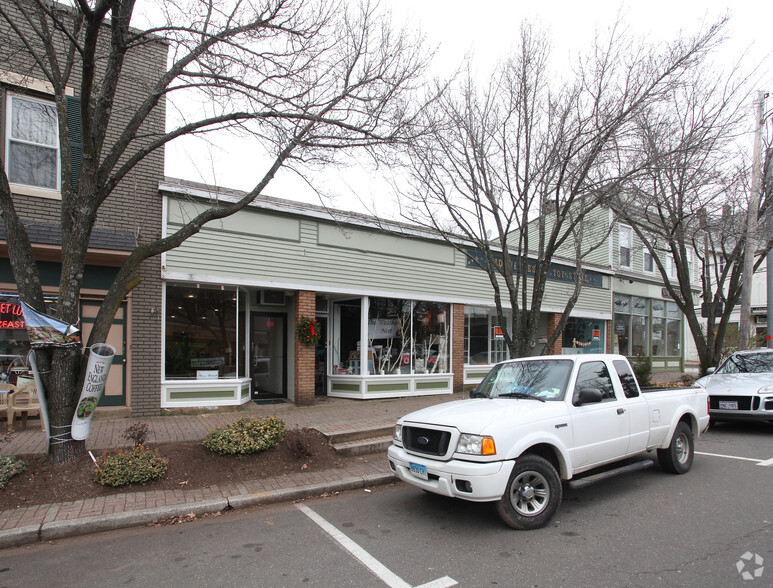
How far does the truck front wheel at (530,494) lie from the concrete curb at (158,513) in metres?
2.30

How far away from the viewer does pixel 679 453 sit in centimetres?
682

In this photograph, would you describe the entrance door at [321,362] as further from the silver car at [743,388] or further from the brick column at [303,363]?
the silver car at [743,388]

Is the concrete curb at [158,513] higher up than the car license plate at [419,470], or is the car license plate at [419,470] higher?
the car license plate at [419,470]

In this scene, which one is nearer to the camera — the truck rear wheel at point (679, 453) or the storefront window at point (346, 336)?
the truck rear wheel at point (679, 453)

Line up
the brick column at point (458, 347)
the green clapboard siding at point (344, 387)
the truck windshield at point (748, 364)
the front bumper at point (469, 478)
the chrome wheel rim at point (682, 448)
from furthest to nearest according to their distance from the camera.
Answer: the brick column at point (458, 347) < the green clapboard siding at point (344, 387) < the truck windshield at point (748, 364) < the chrome wheel rim at point (682, 448) < the front bumper at point (469, 478)

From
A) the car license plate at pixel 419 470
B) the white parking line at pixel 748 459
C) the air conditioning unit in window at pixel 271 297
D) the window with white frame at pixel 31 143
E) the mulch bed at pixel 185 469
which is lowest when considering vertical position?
the white parking line at pixel 748 459

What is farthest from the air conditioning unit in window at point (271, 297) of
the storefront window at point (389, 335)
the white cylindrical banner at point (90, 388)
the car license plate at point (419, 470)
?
the car license plate at point (419, 470)

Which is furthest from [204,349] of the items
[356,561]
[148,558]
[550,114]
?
[550,114]

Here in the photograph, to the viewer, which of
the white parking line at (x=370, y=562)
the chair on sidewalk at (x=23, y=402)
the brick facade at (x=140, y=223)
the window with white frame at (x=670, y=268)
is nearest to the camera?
the white parking line at (x=370, y=562)

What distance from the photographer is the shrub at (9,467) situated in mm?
5547

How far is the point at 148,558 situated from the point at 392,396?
852 cm

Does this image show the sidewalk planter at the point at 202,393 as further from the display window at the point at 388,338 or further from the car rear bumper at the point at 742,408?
the car rear bumper at the point at 742,408

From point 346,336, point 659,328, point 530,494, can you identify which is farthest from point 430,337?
point 659,328

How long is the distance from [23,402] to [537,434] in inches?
329
